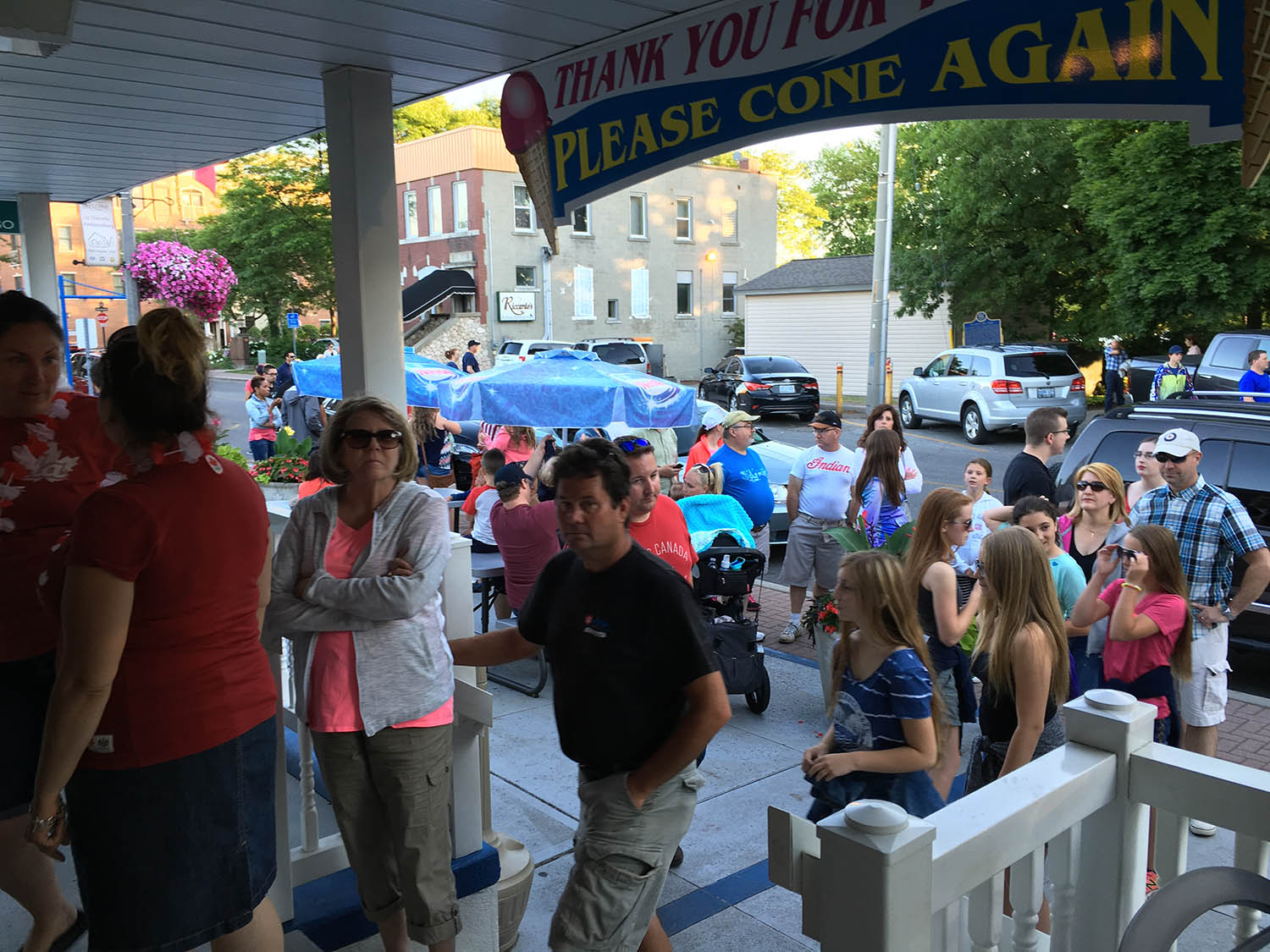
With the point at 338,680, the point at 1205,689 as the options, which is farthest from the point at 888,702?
the point at 1205,689

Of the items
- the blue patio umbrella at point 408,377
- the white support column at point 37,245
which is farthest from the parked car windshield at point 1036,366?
the white support column at point 37,245

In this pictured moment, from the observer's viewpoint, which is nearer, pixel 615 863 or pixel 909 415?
pixel 615 863

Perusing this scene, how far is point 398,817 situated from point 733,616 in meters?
3.35

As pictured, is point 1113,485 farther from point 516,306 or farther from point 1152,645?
point 516,306

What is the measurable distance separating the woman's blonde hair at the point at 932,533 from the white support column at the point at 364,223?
2.56 m

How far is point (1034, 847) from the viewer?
2.15 metres

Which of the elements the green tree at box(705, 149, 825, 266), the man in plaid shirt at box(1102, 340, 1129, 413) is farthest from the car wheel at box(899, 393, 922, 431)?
the green tree at box(705, 149, 825, 266)

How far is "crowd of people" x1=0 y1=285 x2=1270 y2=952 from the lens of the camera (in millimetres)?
2273

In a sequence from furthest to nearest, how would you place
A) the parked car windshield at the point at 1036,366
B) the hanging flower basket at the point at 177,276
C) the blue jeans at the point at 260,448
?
the parked car windshield at the point at 1036,366 → the blue jeans at the point at 260,448 → the hanging flower basket at the point at 177,276

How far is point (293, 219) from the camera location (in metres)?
37.8

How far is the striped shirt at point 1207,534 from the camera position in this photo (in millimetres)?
4926

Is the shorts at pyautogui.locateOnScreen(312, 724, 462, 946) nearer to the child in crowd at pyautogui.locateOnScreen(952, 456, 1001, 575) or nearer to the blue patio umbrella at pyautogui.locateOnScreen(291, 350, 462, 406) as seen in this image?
the child in crowd at pyautogui.locateOnScreen(952, 456, 1001, 575)

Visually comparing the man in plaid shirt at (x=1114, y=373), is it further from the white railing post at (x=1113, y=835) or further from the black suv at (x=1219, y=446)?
the white railing post at (x=1113, y=835)

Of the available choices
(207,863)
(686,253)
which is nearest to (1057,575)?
(207,863)
